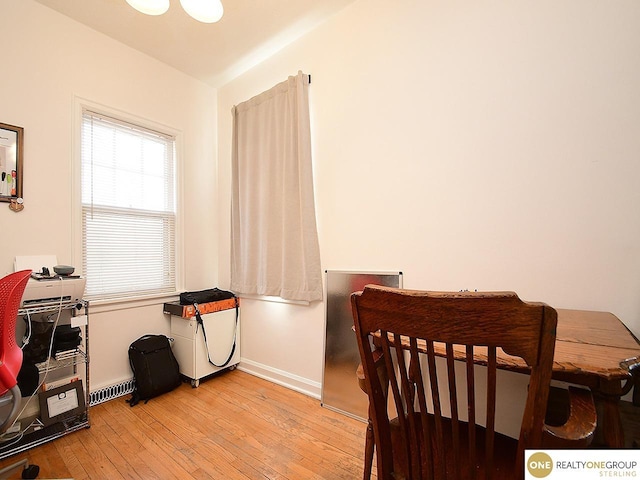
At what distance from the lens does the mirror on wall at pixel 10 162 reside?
1864 mm

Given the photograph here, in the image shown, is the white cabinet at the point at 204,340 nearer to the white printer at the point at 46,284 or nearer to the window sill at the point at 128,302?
the window sill at the point at 128,302

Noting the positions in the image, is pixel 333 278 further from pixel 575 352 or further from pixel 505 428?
pixel 575 352

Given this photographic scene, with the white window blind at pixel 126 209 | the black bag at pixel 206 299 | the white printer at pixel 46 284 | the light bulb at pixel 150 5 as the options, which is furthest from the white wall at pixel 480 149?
the white printer at pixel 46 284

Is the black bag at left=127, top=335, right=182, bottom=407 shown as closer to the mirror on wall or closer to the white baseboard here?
the white baseboard

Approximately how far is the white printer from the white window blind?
0.96 feet

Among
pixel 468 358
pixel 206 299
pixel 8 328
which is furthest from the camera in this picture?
pixel 206 299

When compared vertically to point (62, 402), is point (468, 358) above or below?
above

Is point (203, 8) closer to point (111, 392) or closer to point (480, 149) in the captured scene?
point (480, 149)

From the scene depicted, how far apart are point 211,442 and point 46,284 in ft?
4.49

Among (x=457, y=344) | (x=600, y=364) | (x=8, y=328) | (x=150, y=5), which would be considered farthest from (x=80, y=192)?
(x=600, y=364)

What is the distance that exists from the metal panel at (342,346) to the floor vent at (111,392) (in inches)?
64.4

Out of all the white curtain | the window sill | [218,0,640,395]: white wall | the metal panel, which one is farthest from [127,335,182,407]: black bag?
the metal panel

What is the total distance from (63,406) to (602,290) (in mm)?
3072

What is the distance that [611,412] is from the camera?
0.75m
